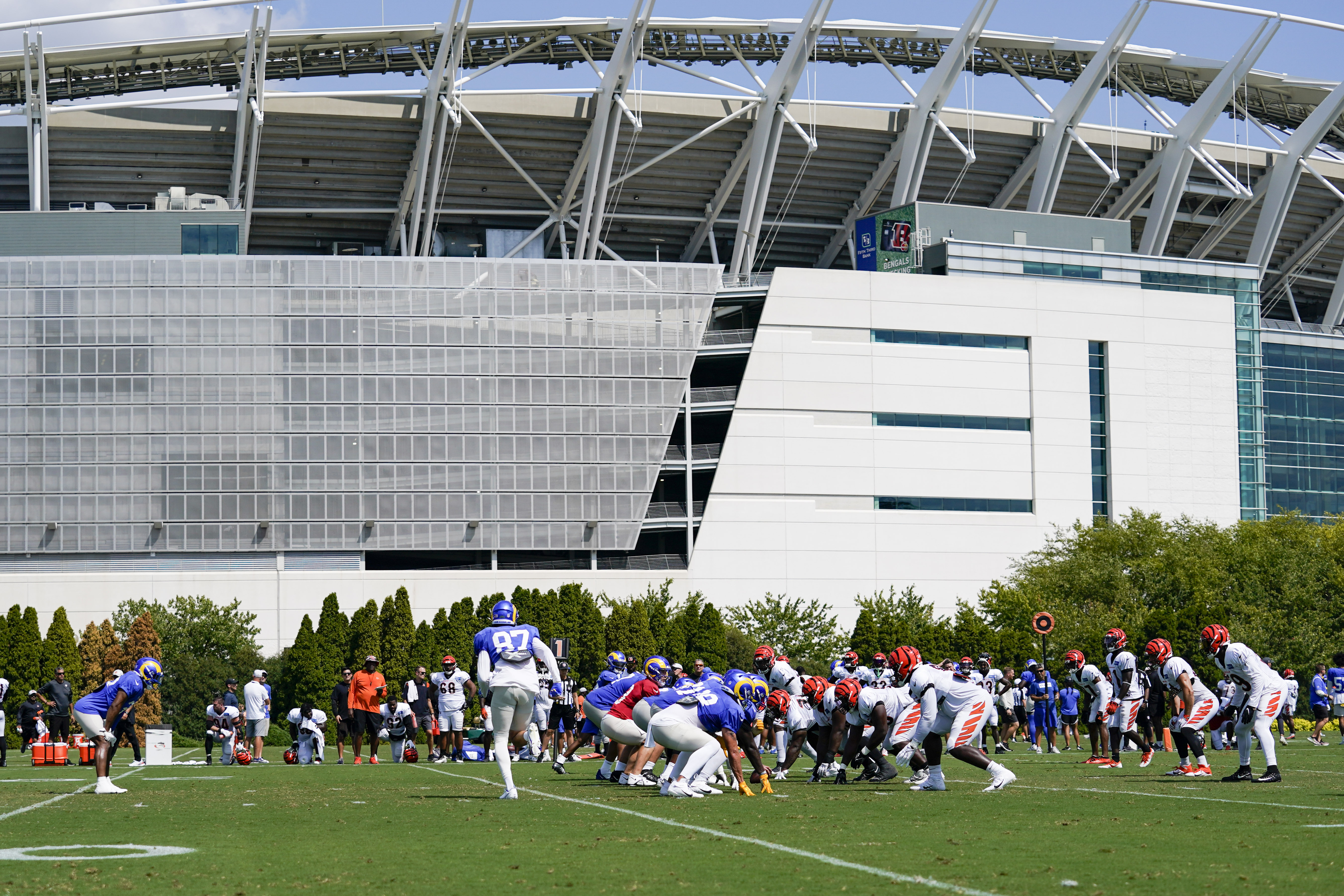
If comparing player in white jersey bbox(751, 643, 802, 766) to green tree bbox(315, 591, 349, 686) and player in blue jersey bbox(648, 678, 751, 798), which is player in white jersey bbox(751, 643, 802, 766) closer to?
player in blue jersey bbox(648, 678, 751, 798)

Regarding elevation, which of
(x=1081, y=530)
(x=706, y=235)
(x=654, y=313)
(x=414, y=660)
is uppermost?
(x=706, y=235)

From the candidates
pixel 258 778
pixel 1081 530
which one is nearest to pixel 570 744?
pixel 258 778

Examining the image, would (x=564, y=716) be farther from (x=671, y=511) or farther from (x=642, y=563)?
(x=671, y=511)

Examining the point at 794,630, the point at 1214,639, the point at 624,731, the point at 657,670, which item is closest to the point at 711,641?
the point at 794,630

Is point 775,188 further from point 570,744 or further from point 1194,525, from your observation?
point 570,744

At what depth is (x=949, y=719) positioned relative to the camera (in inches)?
724

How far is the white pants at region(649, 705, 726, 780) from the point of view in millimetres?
17797

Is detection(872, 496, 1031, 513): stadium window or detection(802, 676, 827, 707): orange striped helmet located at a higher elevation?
detection(872, 496, 1031, 513): stadium window

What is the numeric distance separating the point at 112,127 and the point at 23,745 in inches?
1795

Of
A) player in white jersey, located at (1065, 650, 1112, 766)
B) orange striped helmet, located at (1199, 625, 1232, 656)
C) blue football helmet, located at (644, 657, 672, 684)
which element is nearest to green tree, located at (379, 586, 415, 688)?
player in white jersey, located at (1065, 650, 1112, 766)

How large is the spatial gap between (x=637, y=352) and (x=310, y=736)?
158 feet

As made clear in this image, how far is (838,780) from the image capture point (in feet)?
69.9

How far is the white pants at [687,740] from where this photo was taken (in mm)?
17797

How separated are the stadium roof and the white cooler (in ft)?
161
